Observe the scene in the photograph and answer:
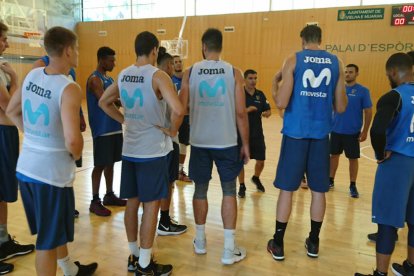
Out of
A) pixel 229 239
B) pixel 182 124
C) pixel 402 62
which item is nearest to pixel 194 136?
pixel 229 239

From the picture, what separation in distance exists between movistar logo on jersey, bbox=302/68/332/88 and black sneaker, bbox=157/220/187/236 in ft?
6.03

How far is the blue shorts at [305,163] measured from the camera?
284 centimetres

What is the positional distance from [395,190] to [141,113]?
1.84m

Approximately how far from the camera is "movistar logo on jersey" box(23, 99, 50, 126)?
1902 mm

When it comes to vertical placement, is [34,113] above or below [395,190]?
above

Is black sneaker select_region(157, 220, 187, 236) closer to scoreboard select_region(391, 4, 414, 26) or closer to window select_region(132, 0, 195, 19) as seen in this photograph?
scoreboard select_region(391, 4, 414, 26)

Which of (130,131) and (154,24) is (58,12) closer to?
(154,24)

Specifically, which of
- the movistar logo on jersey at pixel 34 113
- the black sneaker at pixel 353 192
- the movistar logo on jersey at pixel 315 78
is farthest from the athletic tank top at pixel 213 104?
the black sneaker at pixel 353 192

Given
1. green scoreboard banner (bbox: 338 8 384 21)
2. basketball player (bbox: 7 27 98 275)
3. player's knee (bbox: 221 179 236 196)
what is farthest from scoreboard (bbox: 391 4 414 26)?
basketball player (bbox: 7 27 98 275)

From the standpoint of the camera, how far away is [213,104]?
2.74 meters

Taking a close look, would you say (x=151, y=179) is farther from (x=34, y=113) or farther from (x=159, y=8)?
(x=159, y=8)

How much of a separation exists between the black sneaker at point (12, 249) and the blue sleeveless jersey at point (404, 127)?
301 centimetres

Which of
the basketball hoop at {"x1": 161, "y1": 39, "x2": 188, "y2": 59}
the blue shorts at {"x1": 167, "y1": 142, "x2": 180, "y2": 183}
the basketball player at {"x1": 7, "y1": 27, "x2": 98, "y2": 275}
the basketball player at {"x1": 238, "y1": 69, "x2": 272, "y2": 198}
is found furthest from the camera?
the basketball hoop at {"x1": 161, "y1": 39, "x2": 188, "y2": 59}

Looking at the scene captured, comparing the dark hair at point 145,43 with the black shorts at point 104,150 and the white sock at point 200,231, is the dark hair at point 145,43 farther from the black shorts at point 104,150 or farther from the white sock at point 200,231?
the black shorts at point 104,150
